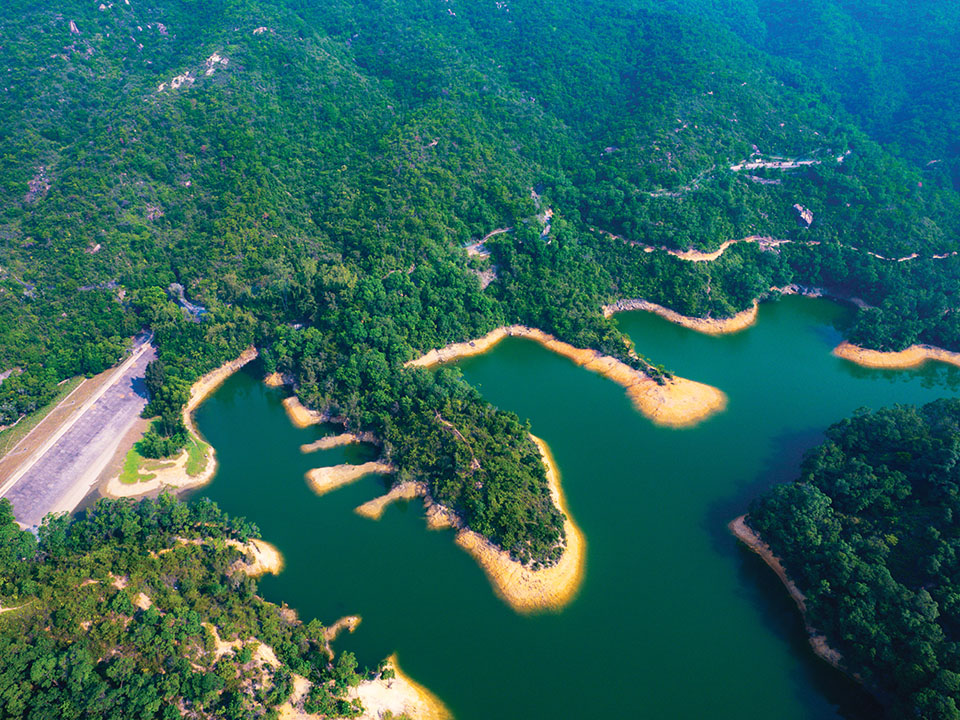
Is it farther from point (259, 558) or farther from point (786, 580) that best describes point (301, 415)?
point (786, 580)

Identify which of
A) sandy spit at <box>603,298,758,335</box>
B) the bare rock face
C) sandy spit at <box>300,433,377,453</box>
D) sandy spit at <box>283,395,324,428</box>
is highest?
the bare rock face

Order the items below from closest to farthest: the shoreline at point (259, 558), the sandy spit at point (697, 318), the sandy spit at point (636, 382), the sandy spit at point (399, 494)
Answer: the shoreline at point (259, 558) → the sandy spit at point (399, 494) → the sandy spit at point (636, 382) → the sandy spit at point (697, 318)

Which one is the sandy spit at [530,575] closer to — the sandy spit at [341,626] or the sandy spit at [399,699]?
the sandy spit at [399,699]

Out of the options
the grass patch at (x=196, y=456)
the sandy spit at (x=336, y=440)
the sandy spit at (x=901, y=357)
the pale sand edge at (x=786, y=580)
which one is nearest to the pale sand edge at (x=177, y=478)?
the grass patch at (x=196, y=456)

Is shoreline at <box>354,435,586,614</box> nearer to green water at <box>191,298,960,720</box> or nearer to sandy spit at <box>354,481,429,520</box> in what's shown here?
sandy spit at <box>354,481,429,520</box>

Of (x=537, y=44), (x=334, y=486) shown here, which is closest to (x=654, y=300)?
(x=334, y=486)

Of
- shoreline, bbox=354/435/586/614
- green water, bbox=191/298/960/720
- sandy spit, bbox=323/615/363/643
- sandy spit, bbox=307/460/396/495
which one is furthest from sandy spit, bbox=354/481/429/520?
sandy spit, bbox=323/615/363/643
